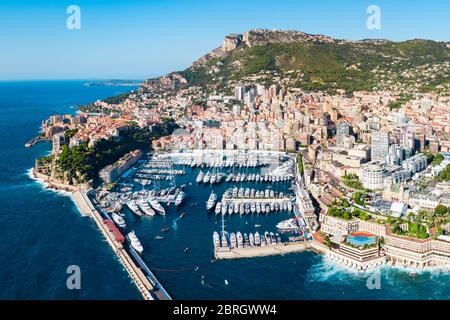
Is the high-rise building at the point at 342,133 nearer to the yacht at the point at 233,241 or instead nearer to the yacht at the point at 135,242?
the yacht at the point at 233,241

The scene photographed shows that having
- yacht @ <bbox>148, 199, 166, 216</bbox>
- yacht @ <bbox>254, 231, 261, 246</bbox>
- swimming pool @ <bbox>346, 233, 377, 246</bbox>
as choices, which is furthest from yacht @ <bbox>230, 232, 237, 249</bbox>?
yacht @ <bbox>148, 199, 166, 216</bbox>

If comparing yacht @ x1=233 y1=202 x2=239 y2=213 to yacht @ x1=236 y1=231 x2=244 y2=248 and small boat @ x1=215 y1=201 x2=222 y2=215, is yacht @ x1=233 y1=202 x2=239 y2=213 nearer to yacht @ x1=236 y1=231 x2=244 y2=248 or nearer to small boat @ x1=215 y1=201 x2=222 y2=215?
small boat @ x1=215 y1=201 x2=222 y2=215

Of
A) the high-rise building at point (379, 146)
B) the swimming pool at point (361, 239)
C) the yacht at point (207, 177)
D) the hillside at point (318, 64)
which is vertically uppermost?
the hillside at point (318, 64)

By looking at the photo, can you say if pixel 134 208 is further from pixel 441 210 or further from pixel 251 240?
pixel 441 210

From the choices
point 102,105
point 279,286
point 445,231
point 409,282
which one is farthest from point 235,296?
point 102,105

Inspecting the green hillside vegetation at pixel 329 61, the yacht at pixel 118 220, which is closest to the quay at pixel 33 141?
the yacht at pixel 118 220
